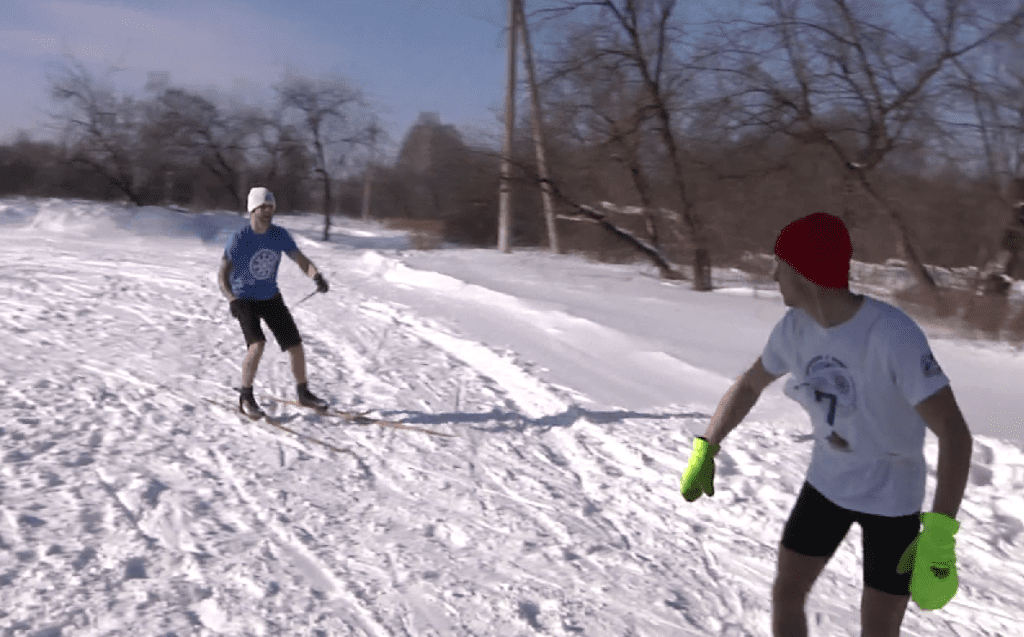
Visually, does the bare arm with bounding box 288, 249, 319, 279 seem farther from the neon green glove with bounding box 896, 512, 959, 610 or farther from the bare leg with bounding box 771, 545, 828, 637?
the neon green glove with bounding box 896, 512, 959, 610

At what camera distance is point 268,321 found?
693 cm

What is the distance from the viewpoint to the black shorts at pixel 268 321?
6.79 m

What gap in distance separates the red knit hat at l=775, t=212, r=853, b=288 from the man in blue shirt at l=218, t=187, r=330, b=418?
5.09 metres

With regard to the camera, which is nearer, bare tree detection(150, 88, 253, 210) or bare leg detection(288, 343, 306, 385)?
bare leg detection(288, 343, 306, 385)

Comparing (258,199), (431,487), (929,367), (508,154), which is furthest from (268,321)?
(508,154)

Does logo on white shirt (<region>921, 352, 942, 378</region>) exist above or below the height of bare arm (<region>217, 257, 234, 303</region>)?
above

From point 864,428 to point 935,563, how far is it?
38 cm

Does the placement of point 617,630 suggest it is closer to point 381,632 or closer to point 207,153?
point 381,632

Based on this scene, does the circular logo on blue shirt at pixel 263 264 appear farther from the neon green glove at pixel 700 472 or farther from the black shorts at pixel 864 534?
the black shorts at pixel 864 534

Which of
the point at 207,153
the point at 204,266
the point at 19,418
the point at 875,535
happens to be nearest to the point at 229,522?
the point at 19,418

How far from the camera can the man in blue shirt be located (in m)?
6.63

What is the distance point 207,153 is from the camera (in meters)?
34.3

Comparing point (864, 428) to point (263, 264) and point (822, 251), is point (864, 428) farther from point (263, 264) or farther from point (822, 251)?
point (263, 264)

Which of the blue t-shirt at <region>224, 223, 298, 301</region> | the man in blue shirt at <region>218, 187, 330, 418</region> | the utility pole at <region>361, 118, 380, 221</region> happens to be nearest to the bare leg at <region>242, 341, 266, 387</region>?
the man in blue shirt at <region>218, 187, 330, 418</region>
